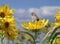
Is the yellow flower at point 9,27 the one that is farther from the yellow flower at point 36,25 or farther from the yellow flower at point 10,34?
the yellow flower at point 36,25

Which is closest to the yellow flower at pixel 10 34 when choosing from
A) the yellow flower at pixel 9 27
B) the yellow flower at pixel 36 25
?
the yellow flower at pixel 9 27

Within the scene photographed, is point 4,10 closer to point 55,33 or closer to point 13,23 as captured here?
point 13,23

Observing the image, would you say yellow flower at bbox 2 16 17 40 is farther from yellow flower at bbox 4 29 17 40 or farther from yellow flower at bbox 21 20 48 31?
yellow flower at bbox 21 20 48 31

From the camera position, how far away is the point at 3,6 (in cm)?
118

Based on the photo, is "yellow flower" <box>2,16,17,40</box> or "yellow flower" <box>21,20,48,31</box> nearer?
"yellow flower" <box>2,16,17,40</box>

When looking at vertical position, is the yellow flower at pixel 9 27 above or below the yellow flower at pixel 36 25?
above

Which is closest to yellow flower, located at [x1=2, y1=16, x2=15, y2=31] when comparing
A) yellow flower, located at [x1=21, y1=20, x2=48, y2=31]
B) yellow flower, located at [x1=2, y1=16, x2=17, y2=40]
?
yellow flower, located at [x1=2, y1=16, x2=17, y2=40]

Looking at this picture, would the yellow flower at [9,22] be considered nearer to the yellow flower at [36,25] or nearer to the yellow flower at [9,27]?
the yellow flower at [9,27]

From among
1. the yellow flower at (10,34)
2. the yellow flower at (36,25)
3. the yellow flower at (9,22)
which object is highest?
the yellow flower at (9,22)

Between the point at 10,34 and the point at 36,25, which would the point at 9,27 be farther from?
the point at 36,25

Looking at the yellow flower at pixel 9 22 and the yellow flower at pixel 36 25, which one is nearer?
the yellow flower at pixel 9 22

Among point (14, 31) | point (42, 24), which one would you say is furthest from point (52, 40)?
point (42, 24)

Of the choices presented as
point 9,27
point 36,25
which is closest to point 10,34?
point 9,27

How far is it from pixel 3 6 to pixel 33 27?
35 centimetres
